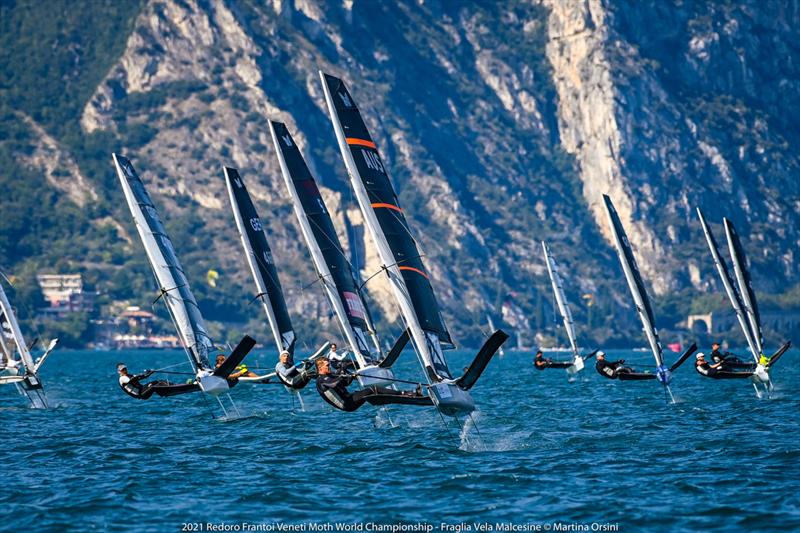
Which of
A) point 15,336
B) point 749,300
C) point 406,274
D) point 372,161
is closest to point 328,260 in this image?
point 372,161

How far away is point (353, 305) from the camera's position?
173 ft

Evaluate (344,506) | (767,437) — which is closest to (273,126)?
(767,437)

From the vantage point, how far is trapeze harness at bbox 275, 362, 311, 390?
151 ft

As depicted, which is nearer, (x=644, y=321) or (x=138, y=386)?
(x=138, y=386)

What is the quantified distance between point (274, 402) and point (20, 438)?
20054mm

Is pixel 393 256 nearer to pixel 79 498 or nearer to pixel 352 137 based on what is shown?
pixel 352 137

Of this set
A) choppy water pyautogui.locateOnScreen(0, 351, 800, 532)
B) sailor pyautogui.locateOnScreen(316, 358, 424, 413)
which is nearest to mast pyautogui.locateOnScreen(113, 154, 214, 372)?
choppy water pyautogui.locateOnScreen(0, 351, 800, 532)

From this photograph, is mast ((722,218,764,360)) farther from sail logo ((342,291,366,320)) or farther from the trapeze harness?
the trapeze harness

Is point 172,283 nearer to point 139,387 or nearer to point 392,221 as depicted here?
point 139,387

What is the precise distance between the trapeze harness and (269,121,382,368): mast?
363 centimetres

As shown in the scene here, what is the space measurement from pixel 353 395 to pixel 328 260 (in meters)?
15.6

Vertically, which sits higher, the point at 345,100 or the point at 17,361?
the point at 345,100

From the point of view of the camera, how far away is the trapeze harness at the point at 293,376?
151 feet

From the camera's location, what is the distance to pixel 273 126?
56.8 metres
